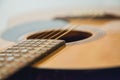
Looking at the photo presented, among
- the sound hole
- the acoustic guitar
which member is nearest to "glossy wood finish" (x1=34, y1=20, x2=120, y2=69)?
the acoustic guitar

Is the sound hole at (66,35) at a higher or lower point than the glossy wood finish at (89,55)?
higher

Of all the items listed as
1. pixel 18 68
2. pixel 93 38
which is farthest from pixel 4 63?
pixel 93 38

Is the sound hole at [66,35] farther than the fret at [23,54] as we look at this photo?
Yes

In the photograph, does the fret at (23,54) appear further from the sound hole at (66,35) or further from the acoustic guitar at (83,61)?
the sound hole at (66,35)

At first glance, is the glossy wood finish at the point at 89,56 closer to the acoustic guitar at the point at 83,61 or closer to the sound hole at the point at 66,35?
the acoustic guitar at the point at 83,61

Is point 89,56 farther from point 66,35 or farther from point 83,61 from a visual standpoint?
point 66,35

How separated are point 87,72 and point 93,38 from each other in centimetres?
24

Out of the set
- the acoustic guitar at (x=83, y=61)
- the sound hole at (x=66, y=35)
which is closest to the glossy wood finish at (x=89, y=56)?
the acoustic guitar at (x=83, y=61)

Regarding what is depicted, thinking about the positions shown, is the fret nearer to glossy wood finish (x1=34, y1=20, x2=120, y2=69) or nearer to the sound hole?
glossy wood finish (x1=34, y1=20, x2=120, y2=69)

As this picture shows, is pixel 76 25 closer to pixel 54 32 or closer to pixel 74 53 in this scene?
pixel 54 32

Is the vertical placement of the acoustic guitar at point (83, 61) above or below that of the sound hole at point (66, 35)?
below

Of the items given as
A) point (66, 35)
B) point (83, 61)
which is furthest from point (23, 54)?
point (66, 35)

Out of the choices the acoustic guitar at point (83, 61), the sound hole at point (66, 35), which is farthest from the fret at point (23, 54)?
the sound hole at point (66, 35)

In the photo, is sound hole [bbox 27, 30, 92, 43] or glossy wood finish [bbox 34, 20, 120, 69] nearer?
glossy wood finish [bbox 34, 20, 120, 69]
